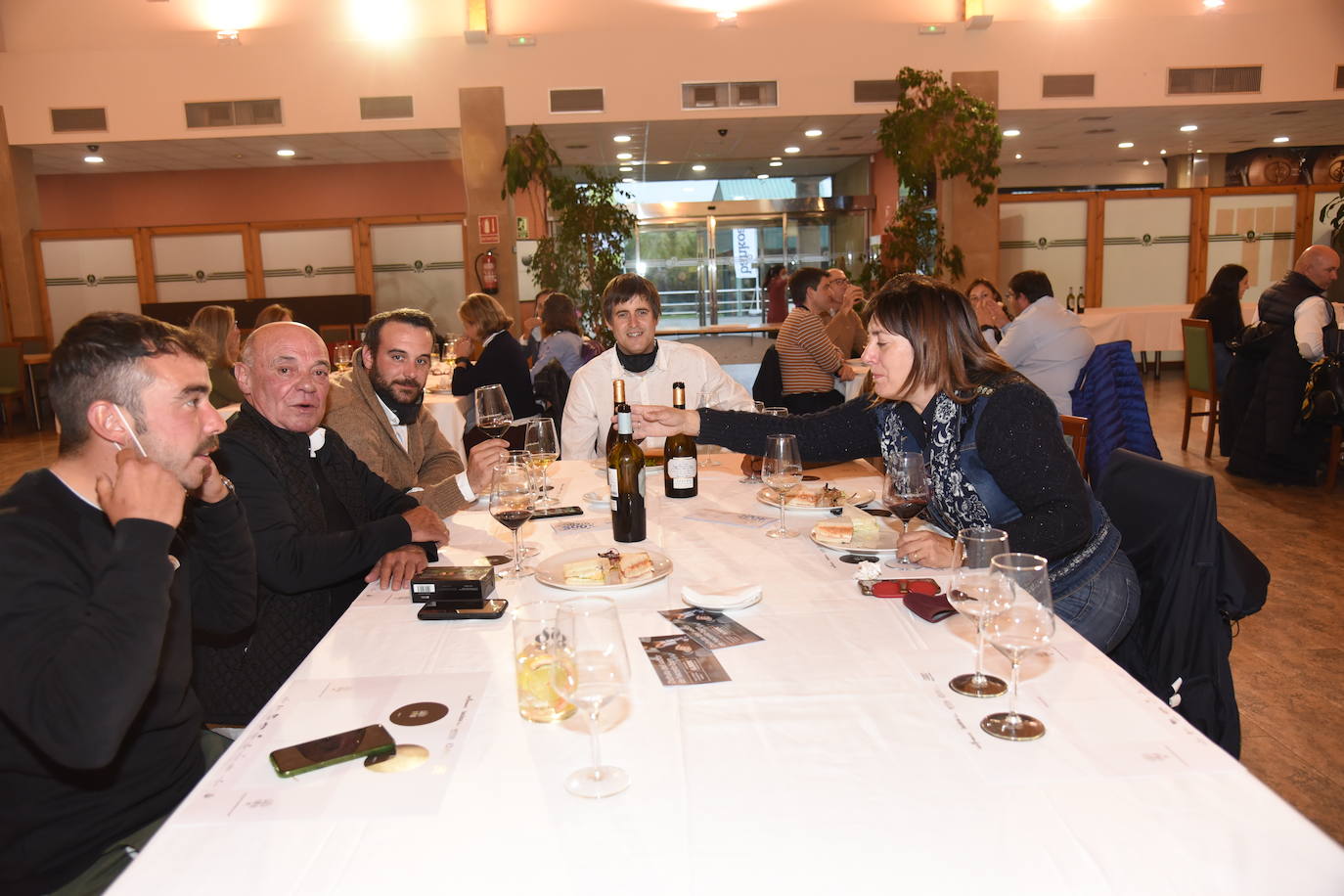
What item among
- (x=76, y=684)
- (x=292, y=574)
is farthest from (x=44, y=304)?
(x=76, y=684)

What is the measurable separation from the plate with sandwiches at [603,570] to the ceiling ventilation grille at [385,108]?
9328 millimetres

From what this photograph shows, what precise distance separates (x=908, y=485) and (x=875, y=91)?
30.3 feet

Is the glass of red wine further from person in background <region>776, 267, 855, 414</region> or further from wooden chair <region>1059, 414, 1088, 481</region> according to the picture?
person in background <region>776, 267, 855, 414</region>

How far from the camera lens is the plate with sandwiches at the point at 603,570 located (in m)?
1.94

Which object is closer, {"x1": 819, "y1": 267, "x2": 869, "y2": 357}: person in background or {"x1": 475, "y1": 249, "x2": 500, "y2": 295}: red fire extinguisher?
{"x1": 819, "y1": 267, "x2": 869, "y2": 357}: person in background

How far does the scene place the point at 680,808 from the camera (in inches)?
44.5

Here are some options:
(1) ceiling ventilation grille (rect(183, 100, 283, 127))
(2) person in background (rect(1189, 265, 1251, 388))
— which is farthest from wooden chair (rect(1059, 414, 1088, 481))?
(1) ceiling ventilation grille (rect(183, 100, 283, 127))

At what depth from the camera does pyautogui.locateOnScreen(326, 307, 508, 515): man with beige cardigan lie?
10.5ft

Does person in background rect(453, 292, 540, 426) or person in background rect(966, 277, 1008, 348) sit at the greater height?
person in background rect(966, 277, 1008, 348)

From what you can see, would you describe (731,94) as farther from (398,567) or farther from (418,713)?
(418,713)

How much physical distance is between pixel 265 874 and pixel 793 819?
593 mm

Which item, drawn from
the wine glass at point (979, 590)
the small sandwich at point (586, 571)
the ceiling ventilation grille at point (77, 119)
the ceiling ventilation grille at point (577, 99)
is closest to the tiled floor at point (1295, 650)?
the wine glass at point (979, 590)

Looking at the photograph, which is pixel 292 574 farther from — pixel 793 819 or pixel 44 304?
pixel 44 304

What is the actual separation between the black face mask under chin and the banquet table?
2.50m
